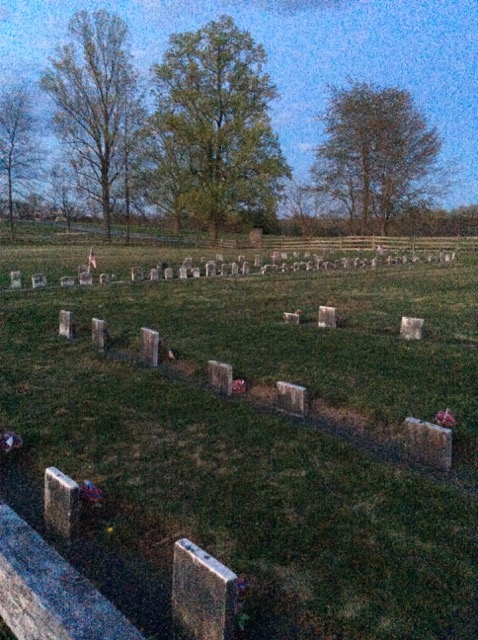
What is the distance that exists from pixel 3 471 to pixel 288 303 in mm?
7031

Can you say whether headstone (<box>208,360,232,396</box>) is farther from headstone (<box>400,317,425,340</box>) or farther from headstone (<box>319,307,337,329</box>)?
headstone (<box>400,317,425,340</box>)

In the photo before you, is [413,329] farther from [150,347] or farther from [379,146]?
[379,146]

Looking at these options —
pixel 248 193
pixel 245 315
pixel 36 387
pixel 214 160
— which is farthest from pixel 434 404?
pixel 214 160

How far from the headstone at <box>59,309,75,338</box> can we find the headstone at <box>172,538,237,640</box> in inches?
218

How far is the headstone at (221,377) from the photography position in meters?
5.16

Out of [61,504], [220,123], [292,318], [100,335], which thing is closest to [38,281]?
[100,335]

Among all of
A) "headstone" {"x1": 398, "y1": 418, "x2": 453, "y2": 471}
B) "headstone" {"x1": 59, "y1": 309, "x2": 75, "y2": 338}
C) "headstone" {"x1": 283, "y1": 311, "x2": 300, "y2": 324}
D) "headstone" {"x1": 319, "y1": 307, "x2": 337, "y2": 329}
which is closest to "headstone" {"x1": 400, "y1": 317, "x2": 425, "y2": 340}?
"headstone" {"x1": 319, "y1": 307, "x2": 337, "y2": 329}

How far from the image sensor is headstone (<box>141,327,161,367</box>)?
20.2ft

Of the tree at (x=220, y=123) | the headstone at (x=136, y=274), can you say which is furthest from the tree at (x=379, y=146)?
the headstone at (x=136, y=274)

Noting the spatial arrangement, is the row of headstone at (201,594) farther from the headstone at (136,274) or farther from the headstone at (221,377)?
the headstone at (136,274)

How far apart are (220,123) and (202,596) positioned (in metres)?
34.3

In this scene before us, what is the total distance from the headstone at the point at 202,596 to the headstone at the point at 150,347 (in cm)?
401

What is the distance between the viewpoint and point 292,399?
183 inches

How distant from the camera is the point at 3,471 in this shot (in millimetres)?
3730
